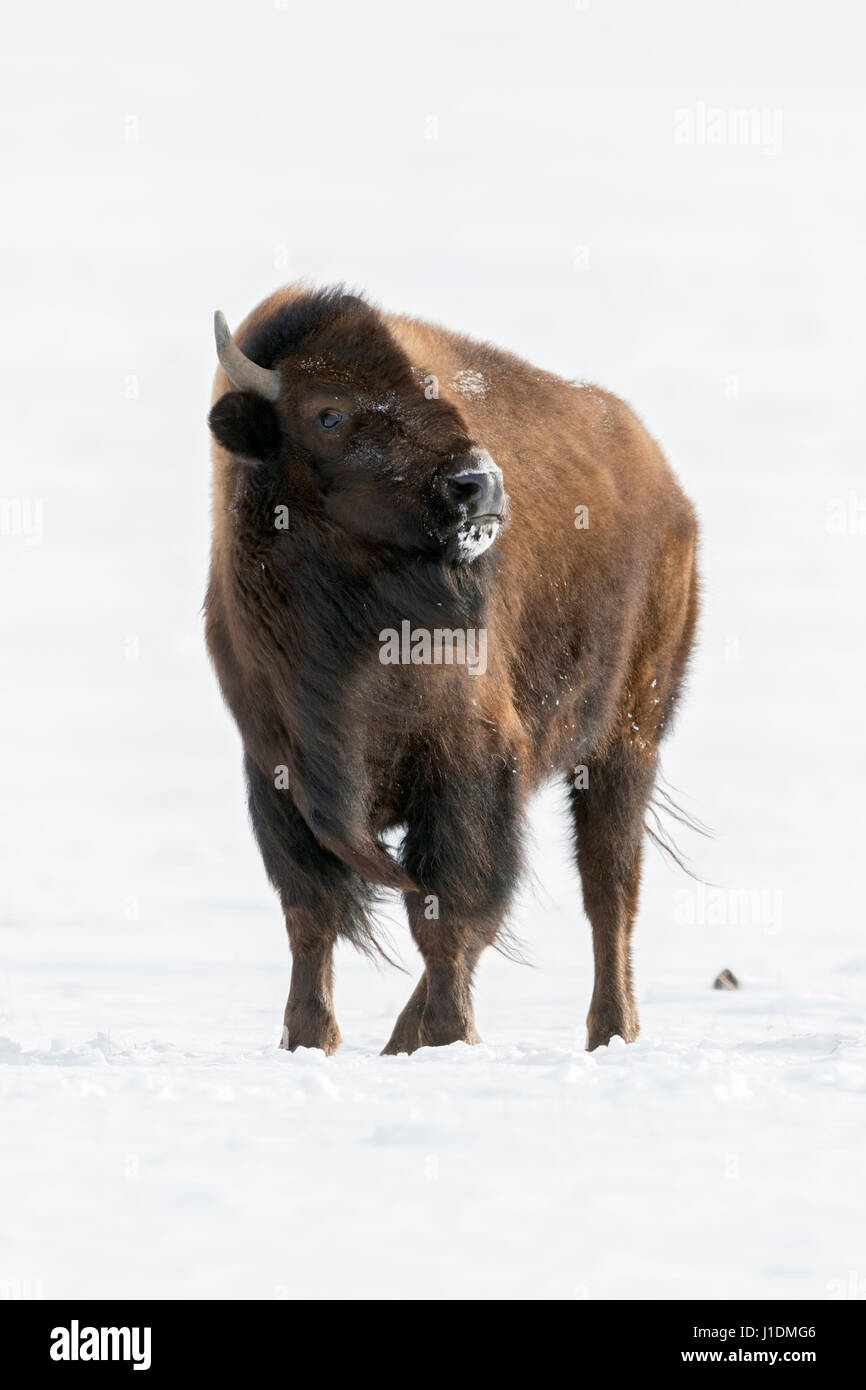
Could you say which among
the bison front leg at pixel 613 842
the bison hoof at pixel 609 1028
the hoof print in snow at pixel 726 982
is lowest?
the hoof print in snow at pixel 726 982

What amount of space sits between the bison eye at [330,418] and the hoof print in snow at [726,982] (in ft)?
15.6

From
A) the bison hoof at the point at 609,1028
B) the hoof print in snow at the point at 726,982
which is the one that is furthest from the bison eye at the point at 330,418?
the hoof print in snow at the point at 726,982

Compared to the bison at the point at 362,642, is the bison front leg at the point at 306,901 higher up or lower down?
lower down

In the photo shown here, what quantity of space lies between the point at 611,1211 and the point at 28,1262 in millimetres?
1052

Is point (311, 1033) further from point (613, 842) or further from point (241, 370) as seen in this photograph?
point (241, 370)

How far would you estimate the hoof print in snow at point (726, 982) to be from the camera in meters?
9.29

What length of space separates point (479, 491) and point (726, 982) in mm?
4748

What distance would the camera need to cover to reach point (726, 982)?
30.7 feet

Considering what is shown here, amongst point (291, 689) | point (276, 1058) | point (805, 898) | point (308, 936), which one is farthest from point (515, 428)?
point (805, 898)

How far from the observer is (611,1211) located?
122 inches

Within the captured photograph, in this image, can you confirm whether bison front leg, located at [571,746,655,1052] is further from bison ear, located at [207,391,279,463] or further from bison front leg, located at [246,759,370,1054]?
bison ear, located at [207,391,279,463]

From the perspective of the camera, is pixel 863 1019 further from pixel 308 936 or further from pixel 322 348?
pixel 322 348

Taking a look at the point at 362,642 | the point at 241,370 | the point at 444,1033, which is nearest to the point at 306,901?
the point at 444,1033

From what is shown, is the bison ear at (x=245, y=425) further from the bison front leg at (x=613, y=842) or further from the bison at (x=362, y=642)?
the bison front leg at (x=613, y=842)
